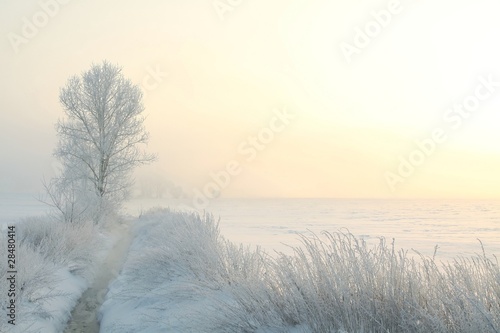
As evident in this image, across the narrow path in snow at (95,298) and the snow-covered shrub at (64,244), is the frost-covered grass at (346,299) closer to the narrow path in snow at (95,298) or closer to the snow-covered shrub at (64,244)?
the narrow path in snow at (95,298)

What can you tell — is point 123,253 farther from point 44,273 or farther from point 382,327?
point 382,327

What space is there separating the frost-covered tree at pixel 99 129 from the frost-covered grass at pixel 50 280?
404 inches

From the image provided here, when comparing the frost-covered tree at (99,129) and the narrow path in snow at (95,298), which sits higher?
the frost-covered tree at (99,129)

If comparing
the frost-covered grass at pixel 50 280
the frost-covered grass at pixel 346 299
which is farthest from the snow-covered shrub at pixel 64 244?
the frost-covered grass at pixel 346 299

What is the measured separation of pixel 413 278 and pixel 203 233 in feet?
19.2

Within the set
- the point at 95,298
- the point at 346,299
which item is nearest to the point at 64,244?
the point at 95,298

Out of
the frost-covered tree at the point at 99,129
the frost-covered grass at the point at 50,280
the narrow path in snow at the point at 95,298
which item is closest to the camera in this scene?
the frost-covered grass at the point at 50,280

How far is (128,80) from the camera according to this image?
2309 centimetres

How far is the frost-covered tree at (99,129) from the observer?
21781mm

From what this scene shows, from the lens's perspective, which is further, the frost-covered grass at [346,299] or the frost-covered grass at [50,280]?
the frost-covered grass at [50,280]

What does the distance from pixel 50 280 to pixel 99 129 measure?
15.9 metres

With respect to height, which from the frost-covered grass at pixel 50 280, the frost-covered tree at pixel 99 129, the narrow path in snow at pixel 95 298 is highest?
the frost-covered tree at pixel 99 129

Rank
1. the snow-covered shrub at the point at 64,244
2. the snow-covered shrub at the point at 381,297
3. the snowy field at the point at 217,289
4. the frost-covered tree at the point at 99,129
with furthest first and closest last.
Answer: the frost-covered tree at the point at 99,129 < the snow-covered shrub at the point at 64,244 < the snowy field at the point at 217,289 < the snow-covered shrub at the point at 381,297

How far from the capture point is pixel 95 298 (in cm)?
856
